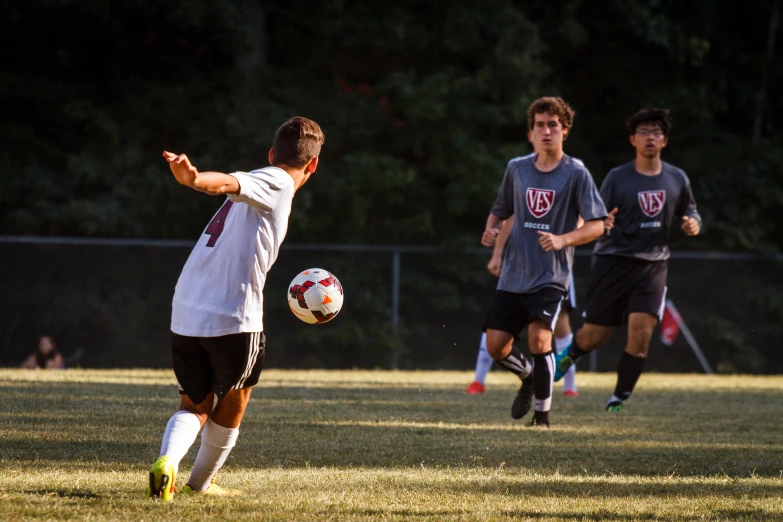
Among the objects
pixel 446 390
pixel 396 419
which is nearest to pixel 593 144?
pixel 446 390

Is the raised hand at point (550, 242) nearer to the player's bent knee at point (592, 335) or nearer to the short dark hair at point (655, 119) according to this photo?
the player's bent knee at point (592, 335)

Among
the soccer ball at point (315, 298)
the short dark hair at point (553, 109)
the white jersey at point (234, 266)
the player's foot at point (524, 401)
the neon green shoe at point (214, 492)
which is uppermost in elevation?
the short dark hair at point (553, 109)

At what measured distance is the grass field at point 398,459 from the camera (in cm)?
Answer: 428

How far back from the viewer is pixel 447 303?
57.5ft

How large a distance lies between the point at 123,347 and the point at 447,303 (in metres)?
5.01

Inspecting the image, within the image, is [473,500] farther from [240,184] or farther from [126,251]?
[126,251]

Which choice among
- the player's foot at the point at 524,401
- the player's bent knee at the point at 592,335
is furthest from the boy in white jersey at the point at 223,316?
the player's bent knee at the point at 592,335

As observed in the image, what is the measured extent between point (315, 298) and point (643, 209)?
4362mm

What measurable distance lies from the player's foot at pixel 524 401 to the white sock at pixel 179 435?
11.7 ft

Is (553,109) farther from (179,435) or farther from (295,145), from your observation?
(179,435)

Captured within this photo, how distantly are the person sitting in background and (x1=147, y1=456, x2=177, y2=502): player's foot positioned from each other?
459 inches

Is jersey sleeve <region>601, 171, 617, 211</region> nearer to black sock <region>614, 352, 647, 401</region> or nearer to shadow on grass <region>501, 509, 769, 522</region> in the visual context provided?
black sock <region>614, 352, 647, 401</region>

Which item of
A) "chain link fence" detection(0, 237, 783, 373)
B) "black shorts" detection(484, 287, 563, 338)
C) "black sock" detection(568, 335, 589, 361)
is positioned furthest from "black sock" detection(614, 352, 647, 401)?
"chain link fence" detection(0, 237, 783, 373)

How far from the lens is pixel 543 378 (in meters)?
7.54
